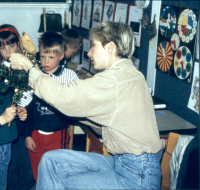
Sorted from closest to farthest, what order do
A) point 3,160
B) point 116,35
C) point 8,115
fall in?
point 116,35 → point 8,115 → point 3,160

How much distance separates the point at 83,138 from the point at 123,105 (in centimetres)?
201

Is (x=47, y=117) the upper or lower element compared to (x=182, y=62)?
lower

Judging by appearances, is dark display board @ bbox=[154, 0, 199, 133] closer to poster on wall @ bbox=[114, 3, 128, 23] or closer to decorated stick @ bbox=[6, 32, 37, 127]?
poster on wall @ bbox=[114, 3, 128, 23]

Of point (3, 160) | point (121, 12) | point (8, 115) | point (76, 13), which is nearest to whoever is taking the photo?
point (8, 115)

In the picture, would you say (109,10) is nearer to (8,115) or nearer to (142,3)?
(142,3)

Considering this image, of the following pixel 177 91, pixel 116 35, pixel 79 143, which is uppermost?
pixel 116 35

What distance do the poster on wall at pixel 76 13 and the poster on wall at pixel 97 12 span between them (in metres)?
0.55

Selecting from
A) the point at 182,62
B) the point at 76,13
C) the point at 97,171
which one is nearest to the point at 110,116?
the point at 97,171

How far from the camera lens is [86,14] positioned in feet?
11.0

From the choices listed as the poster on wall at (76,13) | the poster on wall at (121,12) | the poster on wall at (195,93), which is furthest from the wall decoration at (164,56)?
the poster on wall at (76,13)

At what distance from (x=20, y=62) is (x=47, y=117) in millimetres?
722

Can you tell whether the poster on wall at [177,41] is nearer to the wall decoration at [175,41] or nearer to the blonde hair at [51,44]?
the wall decoration at [175,41]

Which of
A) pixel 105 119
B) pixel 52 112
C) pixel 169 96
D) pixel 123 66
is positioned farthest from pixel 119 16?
pixel 105 119

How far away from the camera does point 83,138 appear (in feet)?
10.1
